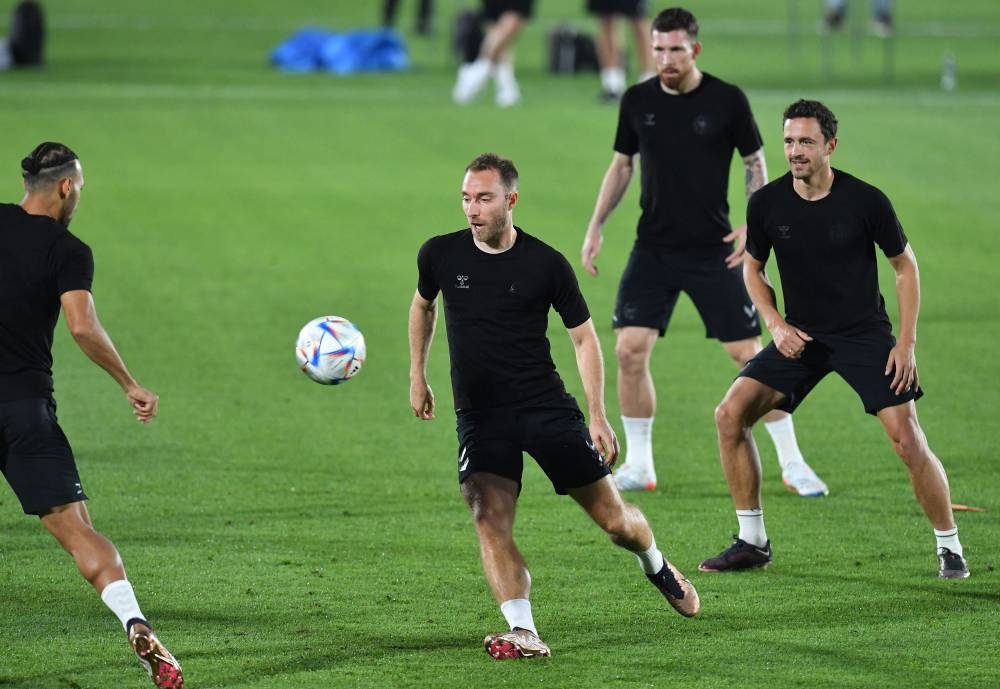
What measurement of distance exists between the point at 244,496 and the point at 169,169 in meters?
13.1

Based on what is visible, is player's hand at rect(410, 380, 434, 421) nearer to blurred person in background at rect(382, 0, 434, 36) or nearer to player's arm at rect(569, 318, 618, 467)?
player's arm at rect(569, 318, 618, 467)

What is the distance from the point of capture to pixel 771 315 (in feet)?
31.2

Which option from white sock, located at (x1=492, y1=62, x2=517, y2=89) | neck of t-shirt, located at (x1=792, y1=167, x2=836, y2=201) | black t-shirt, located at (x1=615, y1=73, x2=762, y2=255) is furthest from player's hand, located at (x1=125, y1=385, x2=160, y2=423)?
white sock, located at (x1=492, y1=62, x2=517, y2=89)

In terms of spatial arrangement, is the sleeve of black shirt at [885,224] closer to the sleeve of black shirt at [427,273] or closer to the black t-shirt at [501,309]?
the black t-shirt at [501,309]

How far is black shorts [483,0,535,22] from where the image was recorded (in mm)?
25516

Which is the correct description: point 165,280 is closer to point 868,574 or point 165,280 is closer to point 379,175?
point 379,175

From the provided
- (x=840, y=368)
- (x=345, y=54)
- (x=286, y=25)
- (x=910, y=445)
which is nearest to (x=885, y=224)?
(x=840, y=368)

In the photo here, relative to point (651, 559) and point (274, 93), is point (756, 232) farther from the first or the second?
point (274, 93)

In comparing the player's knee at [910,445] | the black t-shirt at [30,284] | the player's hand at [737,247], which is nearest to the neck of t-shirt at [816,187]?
the player's knee at [910,445]

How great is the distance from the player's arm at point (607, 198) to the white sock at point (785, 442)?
153cm

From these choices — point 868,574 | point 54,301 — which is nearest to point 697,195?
point 868,574

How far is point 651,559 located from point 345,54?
23933mm

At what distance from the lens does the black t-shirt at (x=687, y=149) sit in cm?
1139

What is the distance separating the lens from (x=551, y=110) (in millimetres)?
26344
